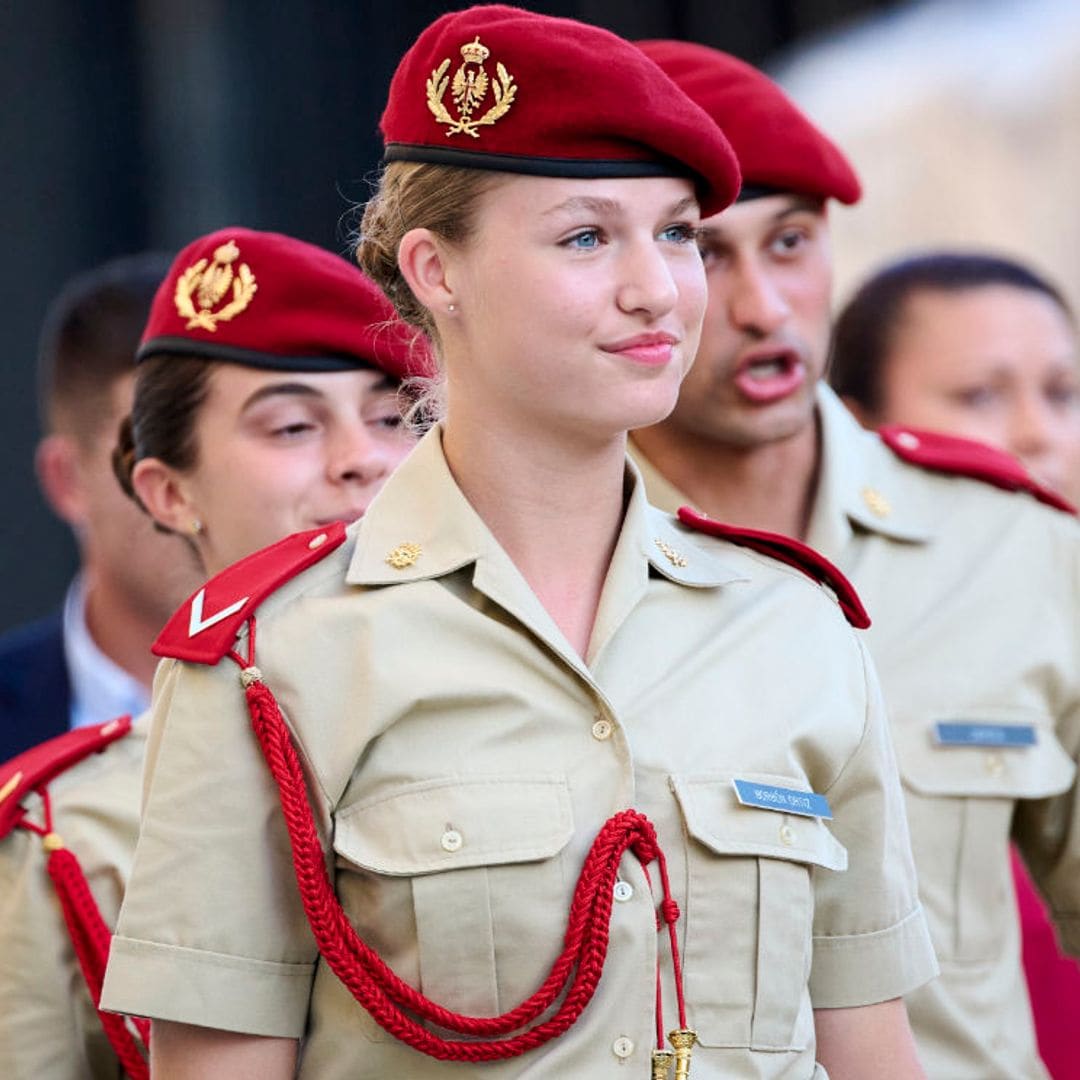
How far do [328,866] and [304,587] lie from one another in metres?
0.23

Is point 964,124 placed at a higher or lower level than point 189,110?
lower

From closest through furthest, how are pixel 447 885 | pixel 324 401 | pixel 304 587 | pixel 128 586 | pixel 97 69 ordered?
pixel 447 885, pixel 304 587, pixel 324 401, pixel 128 586, pixel 97 69

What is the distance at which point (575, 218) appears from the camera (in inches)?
67.9

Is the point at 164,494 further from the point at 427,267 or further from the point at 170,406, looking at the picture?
the point at 427,267

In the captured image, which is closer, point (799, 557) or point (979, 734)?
point (799, 557)

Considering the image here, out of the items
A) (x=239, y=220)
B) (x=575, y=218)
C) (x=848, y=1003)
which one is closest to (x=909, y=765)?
(x=848, y=1003)

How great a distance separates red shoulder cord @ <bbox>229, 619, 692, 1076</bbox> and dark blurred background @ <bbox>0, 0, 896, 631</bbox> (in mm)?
3186

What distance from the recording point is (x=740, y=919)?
5.75ft

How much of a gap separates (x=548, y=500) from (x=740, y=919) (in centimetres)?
38

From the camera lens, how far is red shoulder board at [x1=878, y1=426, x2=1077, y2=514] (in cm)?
254

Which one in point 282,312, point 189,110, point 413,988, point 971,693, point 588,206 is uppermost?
point 588,206

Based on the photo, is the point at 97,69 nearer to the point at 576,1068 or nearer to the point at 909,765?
the point at 909,765

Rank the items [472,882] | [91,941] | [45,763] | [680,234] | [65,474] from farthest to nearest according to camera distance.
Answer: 1. [65,474]
2. [45,763]
3. [91,941]
4. [680,234]
5. [472,882]

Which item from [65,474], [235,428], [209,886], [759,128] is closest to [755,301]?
[759,128]
